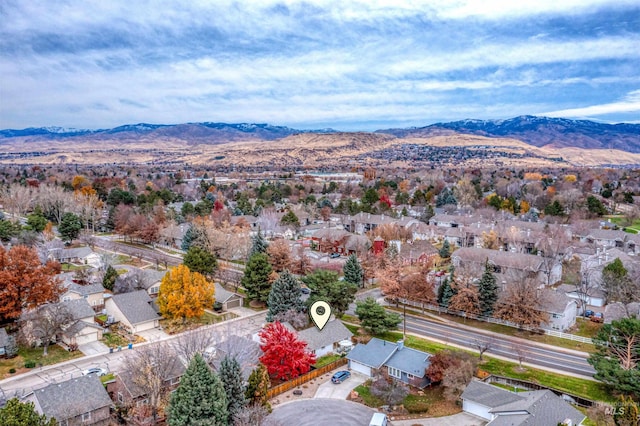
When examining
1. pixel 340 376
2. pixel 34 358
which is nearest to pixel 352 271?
pixel 340 376

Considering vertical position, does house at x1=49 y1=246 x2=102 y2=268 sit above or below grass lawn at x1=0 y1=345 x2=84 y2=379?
above

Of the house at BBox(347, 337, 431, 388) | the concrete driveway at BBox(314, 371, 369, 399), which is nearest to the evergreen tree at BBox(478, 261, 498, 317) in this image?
the house at BBox(347, 337, 431, 388)

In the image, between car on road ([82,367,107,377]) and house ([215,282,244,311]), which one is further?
house ([215,282,244,311])

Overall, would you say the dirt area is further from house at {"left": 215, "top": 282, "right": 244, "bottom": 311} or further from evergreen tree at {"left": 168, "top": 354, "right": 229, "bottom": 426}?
house at {"left": 215, "top": 282, "right": 244, "bottom": 311}

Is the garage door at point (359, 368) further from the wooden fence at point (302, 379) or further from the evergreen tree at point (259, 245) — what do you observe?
A: the evergreen tree at point (259, 245)

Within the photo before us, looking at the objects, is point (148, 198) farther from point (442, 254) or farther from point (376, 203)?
point (442, 254)

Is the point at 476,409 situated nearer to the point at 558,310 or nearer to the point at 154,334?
the point at 558,310

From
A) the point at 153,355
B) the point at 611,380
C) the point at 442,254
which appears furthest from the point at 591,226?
the point at 153,355
